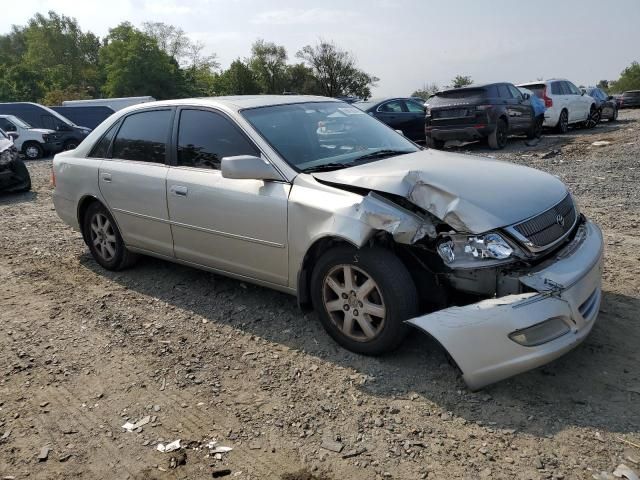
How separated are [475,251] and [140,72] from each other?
5490 cm

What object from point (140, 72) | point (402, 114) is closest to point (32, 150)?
point (402, 114)

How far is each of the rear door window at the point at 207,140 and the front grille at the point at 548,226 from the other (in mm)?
1931

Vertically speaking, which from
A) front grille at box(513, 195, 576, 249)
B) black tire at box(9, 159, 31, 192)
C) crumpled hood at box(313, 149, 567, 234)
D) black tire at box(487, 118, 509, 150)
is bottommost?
black tire at box(9, 159, 31, 192)

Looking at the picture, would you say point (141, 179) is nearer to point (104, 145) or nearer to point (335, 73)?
point (104, 145)

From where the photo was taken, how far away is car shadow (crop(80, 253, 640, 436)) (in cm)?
285

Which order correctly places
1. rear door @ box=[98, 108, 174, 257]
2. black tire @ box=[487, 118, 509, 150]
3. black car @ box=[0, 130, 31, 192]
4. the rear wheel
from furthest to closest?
the rear wheel
black tire @ box=[487, 118, 509, 150]
black car @ box=[0, 130, 31, 192]
rear door @ box=[98, 108, 174, 257]

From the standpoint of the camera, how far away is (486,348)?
2.87m

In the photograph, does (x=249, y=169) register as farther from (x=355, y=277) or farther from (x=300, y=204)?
(x=355, y=277)

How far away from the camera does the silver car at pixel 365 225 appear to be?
296 cm

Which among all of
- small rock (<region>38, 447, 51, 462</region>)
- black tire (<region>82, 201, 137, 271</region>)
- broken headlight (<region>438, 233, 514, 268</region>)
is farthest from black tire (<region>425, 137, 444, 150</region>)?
small rock (<region>38, 447, 51, 462</region>)

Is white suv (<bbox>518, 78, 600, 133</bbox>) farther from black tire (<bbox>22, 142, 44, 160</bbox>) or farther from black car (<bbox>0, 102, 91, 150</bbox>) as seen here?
black tire (<bbox>22, 142, 44, 160</bbox>)

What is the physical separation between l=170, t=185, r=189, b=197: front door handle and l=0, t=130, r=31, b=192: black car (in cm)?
788

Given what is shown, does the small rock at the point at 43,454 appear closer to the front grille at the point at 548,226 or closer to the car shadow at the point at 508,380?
the car shadow at the point at 508,380

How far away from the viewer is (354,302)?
344 cm
